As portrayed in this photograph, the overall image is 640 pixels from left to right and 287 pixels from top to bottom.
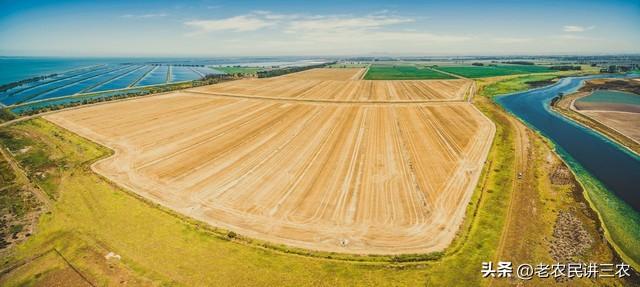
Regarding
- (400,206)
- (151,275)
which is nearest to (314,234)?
(400,206)

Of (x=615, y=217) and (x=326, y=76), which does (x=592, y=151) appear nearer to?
(x=615, y=217)

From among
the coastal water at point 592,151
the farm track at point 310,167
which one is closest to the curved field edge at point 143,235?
the farm track at point 310,167

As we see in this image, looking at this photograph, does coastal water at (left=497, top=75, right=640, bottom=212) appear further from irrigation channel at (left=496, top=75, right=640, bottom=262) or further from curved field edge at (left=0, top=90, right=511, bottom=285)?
curved field edge at (left=0, top=90, right=511, bottom=285)

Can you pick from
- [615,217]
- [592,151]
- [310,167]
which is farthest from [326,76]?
[615,217]

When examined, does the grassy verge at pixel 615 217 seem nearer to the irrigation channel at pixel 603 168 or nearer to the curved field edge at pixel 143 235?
the irrigation channel at pixel 603 168

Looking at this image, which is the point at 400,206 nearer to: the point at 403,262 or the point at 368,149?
the point at 403,262
